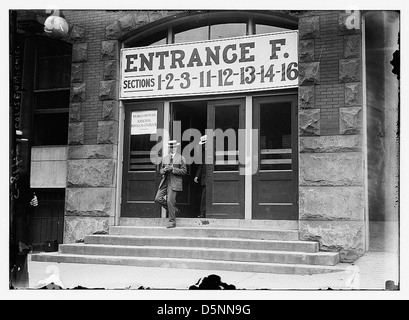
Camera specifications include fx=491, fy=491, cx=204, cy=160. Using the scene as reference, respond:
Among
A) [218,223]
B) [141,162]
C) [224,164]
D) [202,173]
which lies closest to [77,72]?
[141,162]

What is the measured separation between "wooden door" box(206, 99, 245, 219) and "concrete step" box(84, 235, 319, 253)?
3.41ft

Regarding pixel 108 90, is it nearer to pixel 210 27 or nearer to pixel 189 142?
pixel 189 142

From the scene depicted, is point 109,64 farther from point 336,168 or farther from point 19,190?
point 336,168

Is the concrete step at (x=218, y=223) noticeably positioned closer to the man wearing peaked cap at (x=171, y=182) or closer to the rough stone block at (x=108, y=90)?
the man wearing peaked cap at (x=171, y=182)

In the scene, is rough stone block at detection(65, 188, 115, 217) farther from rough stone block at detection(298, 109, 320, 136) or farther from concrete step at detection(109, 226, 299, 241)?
rough stone block at detection(298, 109, 320, 136)

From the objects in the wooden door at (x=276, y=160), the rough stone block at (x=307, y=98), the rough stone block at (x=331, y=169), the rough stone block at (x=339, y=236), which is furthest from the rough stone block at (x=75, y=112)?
the rough stone block at (x=339, y=236)

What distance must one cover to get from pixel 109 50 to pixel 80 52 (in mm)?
670

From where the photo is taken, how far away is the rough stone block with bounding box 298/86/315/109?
9.13 metres

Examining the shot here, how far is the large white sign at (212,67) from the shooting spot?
9.60 m

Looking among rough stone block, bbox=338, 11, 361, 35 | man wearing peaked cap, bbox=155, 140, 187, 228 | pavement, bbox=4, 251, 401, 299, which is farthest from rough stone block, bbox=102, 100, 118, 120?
rough stone block, bbox=338, 11, 361, 35

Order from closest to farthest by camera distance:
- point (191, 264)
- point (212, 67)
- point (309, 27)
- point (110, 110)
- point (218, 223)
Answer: point (191, 264)
point (309, 27)
point (218, 223)
point (212, 67)
point (110, 110)

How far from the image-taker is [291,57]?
952 cm

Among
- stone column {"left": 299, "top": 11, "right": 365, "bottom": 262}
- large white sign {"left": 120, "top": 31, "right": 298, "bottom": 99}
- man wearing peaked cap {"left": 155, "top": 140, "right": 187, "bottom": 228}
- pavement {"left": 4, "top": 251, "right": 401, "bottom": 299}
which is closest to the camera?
pavement {"left": 4, "top": 251, "right": 401, "bottom": 299}

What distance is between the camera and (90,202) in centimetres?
1041
